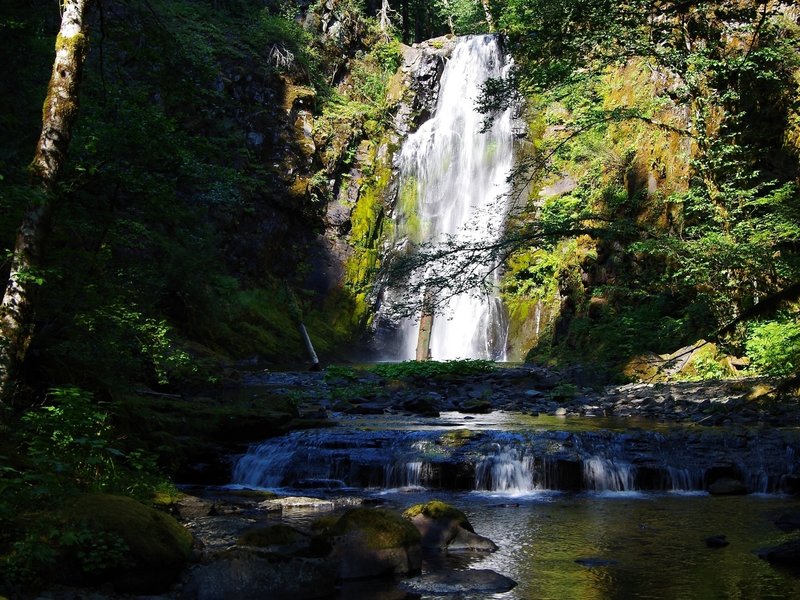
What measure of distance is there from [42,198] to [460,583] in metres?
4.22

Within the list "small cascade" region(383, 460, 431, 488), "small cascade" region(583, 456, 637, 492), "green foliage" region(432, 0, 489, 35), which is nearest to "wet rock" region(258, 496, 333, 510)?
"small cascade" region(383, 460, 431, 488)

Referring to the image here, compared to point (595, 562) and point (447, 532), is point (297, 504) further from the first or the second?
point (595, 562)

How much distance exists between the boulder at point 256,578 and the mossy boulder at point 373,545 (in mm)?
452

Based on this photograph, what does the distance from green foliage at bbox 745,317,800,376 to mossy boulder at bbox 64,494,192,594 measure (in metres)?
10.7

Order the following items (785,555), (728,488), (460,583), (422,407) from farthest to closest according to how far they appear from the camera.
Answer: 1. (422,407)
2. (728,488)
3. (785,555)
4. (460,583)

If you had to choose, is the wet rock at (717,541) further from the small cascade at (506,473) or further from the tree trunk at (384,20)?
the tree trunk at (384,20)

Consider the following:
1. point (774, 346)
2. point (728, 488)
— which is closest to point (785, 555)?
point (728, 488)

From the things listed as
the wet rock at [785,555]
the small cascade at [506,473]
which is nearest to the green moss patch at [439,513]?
the wet rock at [785,555]

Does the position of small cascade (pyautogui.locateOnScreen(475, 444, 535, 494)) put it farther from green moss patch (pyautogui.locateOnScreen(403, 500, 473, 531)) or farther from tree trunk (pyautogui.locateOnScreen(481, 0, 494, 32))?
tree trunk (pyautogui.locateOnScreen(481, 0, 494, 32))

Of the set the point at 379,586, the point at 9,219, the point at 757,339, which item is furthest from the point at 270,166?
the point at 379,586

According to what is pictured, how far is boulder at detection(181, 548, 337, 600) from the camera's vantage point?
190 inches

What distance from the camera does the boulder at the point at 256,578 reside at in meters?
4.82

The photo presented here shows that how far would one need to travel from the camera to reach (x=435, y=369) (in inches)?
771

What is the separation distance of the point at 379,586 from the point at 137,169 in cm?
507
